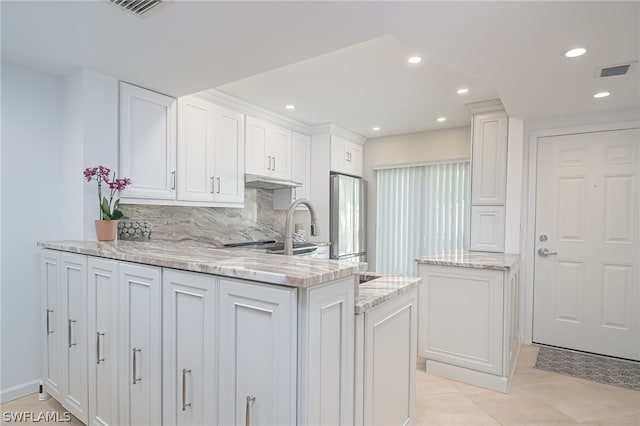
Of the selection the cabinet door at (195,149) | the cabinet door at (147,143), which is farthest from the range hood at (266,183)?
the cabinet door at (147,143)

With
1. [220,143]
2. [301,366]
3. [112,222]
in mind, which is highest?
[220,143]

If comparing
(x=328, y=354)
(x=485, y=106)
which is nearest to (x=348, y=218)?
(x=485, y=106)

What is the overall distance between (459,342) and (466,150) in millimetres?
2636

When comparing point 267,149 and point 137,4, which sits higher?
point 137,4

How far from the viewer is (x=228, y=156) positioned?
3.54 metres

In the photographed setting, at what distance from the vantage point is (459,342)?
2.72 meters

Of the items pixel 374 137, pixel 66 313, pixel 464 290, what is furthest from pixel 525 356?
pixel 66 313

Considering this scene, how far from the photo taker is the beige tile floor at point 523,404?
220cm

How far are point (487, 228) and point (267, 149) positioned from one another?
2470 mm

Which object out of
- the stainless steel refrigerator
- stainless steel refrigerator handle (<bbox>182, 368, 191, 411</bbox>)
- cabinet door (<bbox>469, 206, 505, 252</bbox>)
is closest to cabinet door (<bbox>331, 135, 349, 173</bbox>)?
the stainless steel refrigerator

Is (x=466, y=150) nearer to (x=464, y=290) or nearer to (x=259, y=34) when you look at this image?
(x=464, y=290)

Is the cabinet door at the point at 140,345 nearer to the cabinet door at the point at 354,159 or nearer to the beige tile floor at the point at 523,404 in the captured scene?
the beige tile floor at the point at 523,404

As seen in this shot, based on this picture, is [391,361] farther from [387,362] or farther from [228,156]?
[228,156]

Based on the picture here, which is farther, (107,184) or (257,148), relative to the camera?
(257,148)
